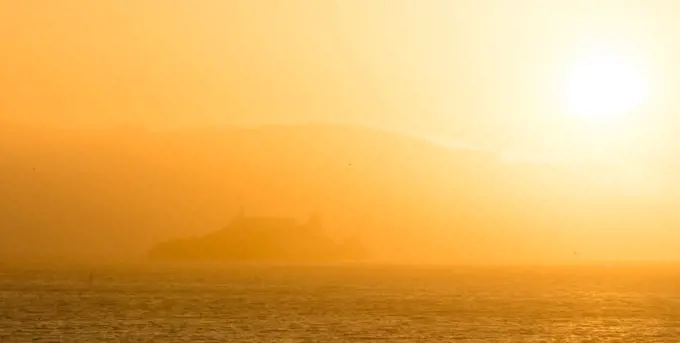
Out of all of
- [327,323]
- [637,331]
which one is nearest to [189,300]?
[327,323]

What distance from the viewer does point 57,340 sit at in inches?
3925

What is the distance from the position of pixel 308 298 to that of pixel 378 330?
71.0 metres

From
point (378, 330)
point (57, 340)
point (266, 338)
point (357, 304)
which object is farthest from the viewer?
point (357, 304)

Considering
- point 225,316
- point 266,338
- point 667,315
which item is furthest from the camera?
point 667,315

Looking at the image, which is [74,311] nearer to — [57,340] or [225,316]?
[225,316]

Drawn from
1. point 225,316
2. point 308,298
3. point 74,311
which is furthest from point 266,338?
point 308,298

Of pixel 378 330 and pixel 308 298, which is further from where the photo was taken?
pixel 308 298

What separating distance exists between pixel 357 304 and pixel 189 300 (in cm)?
3168

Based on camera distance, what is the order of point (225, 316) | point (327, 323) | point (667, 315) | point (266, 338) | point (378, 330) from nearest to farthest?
point (266, 338)
point (378, 330)
point (327, 323)
point (225, 316)
point (667, 315)

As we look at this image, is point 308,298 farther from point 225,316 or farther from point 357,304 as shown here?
point 225,316

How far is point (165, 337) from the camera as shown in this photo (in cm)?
10500

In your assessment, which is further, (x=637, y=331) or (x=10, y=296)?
(x=10, y=296)

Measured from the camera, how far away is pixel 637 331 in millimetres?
126688

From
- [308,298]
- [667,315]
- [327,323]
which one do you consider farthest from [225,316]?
[667,315]
